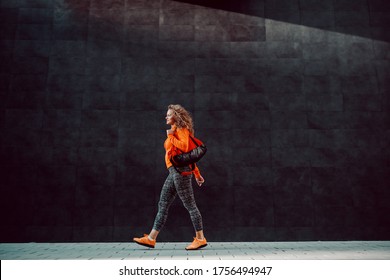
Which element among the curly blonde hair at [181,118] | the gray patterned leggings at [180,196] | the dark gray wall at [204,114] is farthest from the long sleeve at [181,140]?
the dark gray wall at [204,114]

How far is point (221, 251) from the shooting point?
15.4 ft

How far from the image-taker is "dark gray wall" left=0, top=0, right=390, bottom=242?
6.01 meters

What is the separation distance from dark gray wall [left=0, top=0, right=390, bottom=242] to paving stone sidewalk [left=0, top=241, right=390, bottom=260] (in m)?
0.46

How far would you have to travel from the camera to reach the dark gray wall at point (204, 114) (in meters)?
6.01

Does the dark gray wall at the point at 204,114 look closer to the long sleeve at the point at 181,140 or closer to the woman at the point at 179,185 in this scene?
the woman at the point at 179,185

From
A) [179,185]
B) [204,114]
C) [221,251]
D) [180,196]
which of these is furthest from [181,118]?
[221,251]

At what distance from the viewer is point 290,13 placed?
22.2 ft

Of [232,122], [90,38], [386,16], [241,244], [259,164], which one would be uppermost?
[386,16]

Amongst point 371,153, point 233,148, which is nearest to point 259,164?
point 233,148

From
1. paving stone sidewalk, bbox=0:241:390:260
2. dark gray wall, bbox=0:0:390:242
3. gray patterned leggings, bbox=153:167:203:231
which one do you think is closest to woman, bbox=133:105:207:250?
gray patterned leggings, bbox=153:167:203:231

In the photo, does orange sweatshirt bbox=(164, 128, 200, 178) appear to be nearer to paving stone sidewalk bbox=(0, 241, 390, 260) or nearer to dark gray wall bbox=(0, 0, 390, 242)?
paving stone sidewalk bbox=(0, 241, 390, 260)

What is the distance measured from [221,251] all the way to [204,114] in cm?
249

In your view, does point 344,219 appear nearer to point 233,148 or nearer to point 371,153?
point 371,153

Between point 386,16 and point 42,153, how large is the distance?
6.57 m
